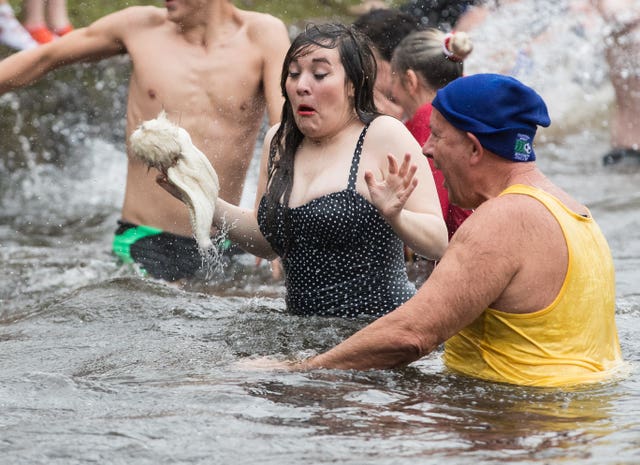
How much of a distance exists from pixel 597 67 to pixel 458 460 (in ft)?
37.9

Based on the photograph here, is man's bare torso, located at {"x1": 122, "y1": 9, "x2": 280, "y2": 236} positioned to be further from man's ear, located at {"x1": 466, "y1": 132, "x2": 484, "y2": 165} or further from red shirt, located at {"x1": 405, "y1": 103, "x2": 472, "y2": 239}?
man's ear, located at {"x1": 466, "y1": 132, "x2": 484, "y2": 165}

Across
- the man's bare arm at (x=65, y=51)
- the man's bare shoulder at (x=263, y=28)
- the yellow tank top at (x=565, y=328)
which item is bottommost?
the yellow tank top at (x=565, y=328)

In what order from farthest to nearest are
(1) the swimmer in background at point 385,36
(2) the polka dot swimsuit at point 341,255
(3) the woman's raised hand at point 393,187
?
(1) the swimmer in background at point 385,36 < (2) the polka dot swimsuit at point 341,255 < (3) the woman's raised hand at point 393,187

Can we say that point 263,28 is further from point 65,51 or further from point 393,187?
point 393,187

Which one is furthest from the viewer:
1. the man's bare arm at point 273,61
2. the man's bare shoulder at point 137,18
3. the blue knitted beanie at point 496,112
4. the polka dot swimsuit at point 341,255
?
the man's bare shoulder at point 137,18

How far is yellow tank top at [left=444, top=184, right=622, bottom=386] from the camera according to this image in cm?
385

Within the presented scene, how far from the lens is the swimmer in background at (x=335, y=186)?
16.0ft

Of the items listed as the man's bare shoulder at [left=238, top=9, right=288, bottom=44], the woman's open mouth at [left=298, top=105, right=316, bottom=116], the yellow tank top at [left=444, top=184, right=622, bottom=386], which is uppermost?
the man's bare shoulder at [left=238, top=9, right=288, bottom=44]

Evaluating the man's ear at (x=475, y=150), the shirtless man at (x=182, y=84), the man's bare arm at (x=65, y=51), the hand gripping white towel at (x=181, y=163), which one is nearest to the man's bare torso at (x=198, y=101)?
the shirtless man at (x=182, y=84)

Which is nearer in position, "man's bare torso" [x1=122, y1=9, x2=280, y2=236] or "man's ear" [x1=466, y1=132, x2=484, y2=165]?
"man's ear" [x1=466, y1=132, x2=484, y2=165]

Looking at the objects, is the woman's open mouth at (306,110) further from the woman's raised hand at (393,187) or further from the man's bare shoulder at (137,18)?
the man's bare shoulder at (137,18)

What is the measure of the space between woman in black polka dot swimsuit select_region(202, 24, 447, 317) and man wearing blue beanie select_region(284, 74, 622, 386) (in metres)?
0.77

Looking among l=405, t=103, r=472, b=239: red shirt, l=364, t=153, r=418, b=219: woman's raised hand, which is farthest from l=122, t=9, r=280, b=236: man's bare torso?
l=364, t=153, r=418, b=219: woman's raised hand

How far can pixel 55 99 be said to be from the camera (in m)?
10.4
